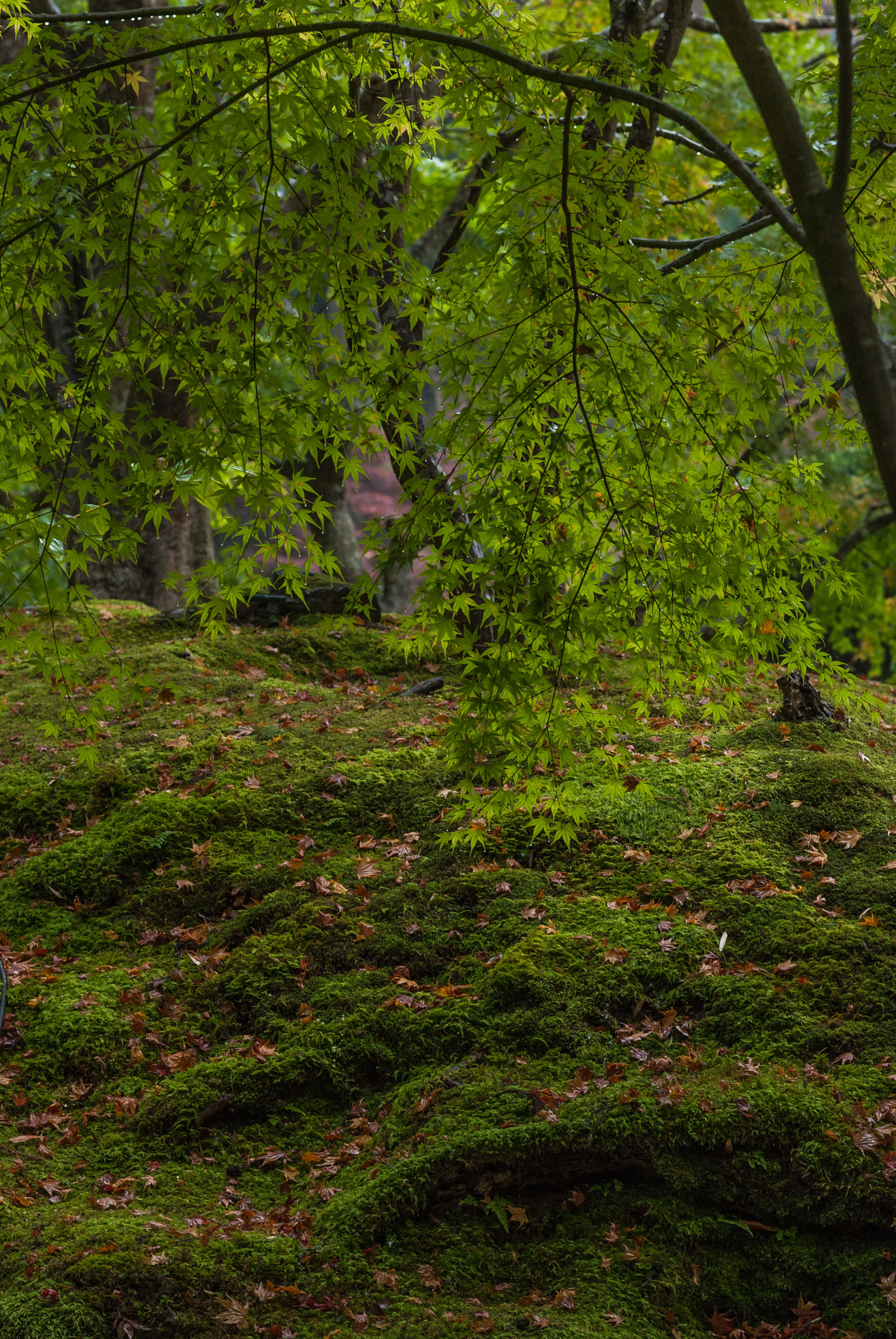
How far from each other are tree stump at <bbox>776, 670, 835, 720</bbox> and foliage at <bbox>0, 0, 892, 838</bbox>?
2781mm

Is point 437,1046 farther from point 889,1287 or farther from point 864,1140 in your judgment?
point 889,1287

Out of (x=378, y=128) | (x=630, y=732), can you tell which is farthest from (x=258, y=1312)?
(x=378, y=128)

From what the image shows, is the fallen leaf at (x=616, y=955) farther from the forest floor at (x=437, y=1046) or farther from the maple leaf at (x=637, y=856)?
the maple leaf at (x=637, y=856)

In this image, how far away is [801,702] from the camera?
23.6 ft

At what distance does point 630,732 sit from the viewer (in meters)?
4.31

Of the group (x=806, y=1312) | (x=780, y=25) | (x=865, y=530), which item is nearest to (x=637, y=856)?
(x=806, y=1312)

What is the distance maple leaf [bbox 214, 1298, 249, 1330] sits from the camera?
3326 millimetres

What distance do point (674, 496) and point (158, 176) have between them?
2611mm

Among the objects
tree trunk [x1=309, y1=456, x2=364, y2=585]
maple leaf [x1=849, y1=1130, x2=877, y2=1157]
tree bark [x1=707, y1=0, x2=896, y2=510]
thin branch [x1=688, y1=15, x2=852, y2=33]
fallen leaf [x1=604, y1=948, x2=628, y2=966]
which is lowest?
maple leaf [x1=849, y1=1130, x2=877, y2=1157]

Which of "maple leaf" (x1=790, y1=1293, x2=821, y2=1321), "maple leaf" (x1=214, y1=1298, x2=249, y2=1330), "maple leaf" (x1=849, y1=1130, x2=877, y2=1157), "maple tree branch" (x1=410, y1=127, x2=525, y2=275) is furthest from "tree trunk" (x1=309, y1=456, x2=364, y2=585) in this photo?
"maple leaf" (x1=790, y1=1293, x2=821, y2=1321)

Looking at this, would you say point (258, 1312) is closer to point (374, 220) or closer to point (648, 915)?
point (648, 915)

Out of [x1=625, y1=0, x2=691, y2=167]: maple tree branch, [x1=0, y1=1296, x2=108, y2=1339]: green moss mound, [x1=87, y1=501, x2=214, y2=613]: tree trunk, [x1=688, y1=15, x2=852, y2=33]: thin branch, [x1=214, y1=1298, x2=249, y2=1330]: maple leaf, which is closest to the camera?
[x1=0, y1=1296, x2=108, y2=1339]: green moss mound

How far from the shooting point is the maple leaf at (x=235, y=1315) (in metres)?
3.33

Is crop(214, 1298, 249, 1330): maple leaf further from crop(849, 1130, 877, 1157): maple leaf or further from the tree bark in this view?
the tree bark
